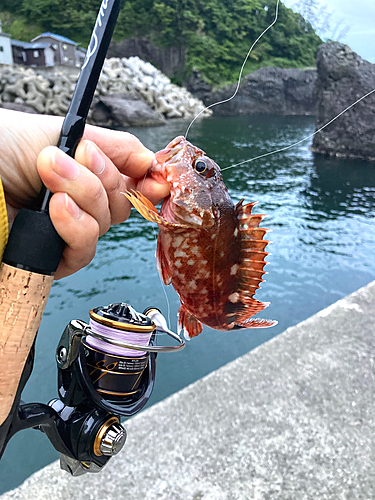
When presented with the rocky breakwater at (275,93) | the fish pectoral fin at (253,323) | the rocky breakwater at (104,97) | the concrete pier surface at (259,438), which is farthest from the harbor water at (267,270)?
the rocky breakwater at (275,93)

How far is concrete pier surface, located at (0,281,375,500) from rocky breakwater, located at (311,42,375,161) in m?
15.4

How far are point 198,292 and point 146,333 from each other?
10.7 inches

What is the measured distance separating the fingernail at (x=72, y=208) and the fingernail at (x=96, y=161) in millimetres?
135

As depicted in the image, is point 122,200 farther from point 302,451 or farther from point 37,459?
point 37,459

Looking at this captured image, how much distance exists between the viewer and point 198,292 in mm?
1299

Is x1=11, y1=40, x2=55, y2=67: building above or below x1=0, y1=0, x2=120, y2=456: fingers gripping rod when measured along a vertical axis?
above

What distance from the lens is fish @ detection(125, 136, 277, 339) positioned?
1.27 metres

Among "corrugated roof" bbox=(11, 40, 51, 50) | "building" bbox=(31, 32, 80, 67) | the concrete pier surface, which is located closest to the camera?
the concrete pier surface

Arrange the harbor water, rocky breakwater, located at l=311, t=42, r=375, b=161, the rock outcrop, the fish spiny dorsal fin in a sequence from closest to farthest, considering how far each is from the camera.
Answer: the fish spiny dorsal fin
the harbor water
rocky breakwater, located at l=311, t=42, r=375, b=161
the rock outcrop

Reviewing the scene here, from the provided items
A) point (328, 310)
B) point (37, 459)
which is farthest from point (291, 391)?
point (37, 459)

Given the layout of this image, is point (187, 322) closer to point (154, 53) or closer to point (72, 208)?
point (72, 208)

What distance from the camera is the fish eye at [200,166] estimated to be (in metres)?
1.31

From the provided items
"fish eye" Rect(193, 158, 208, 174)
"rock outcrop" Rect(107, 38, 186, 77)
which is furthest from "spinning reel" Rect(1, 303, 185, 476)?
"rock outcrop" Rect(107, 38, 186, 77)

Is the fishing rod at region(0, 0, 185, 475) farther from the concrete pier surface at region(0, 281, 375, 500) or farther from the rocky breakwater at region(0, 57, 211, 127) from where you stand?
the rocky breakwater at region(0, 57, 211, 127)
